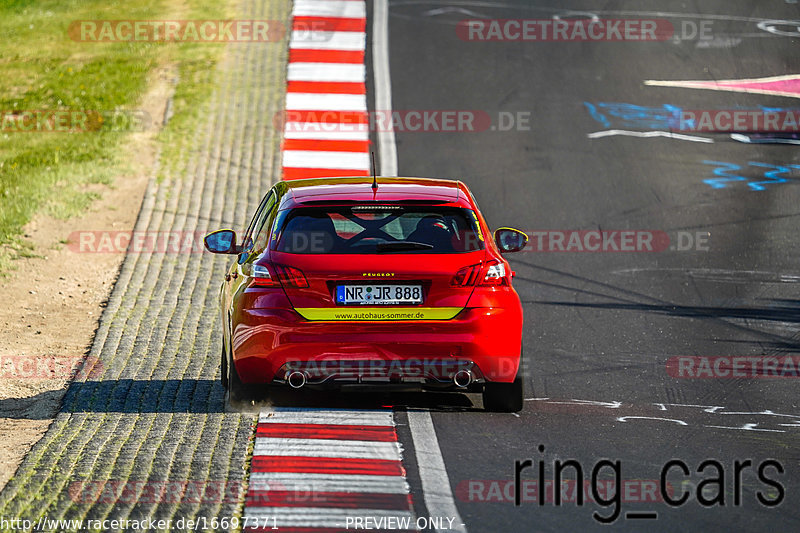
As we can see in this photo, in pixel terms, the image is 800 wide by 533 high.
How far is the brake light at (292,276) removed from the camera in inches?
311

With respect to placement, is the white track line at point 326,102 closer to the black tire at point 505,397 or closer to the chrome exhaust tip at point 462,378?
the black tire at point 505,397

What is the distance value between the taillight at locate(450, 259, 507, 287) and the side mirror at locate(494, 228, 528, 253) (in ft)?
3.01

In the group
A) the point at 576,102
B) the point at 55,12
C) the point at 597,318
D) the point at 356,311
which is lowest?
the point at 597,318

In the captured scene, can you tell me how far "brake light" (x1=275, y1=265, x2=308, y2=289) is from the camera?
790cm

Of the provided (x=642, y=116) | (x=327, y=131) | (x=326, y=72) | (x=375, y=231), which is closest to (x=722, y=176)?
(x=642, y=116)

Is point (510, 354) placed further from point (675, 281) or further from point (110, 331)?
point (675, 281)

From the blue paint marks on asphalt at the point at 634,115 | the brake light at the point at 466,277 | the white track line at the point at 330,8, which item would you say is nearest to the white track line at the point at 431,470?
the brake light at the point at 466,277

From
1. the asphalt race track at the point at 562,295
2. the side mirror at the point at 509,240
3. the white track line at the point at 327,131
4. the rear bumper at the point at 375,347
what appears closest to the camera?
the asphalt race track at the point at 562,295

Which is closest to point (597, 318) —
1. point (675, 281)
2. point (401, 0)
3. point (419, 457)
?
point (675, 281)

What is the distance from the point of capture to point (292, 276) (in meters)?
7.93

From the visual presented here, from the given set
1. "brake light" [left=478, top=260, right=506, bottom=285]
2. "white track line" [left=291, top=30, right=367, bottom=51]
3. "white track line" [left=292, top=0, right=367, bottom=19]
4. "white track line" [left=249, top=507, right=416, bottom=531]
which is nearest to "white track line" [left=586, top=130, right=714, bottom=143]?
"white track line" [left=291, top=30, right=367, bottom=51]

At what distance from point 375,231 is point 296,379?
1182 millimetres

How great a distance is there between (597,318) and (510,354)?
14.4ft

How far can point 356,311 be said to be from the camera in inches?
309
